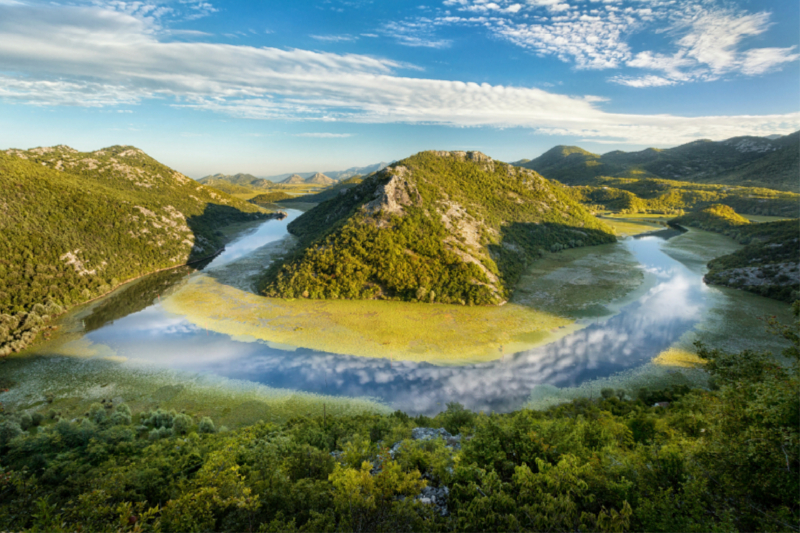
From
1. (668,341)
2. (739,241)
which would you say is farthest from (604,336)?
(739,241)

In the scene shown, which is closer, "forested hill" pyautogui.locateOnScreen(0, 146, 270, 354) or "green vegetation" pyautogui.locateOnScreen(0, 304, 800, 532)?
"green vegetation" pyautogui.locateOnScreen(0, 304, 800, 532)

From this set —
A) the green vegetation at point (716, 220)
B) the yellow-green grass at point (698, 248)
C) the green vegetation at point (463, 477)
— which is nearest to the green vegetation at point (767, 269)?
the yellow-green grass at point (698, 248)

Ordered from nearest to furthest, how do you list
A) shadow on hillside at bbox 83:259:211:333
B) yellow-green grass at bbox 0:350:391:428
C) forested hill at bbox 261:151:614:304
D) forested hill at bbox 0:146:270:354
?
yellow-green grass at bbox 0:350:391:428 → forested hill at bbox 0:146:270:354 → shadow on hillside at bbox 83:259:211:333 → forested hill at bbox 261:151:614:304

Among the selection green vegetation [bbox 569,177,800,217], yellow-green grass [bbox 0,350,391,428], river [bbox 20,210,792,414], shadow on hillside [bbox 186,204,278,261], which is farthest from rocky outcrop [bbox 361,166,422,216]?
green vegetation [bbox 569,177,800,217]

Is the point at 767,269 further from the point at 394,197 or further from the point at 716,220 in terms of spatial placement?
the point at 716,220

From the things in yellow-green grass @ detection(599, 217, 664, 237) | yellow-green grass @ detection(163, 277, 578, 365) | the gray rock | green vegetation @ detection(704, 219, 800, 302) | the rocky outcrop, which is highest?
the rocky outcrop

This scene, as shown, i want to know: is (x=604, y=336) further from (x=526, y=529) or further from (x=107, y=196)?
(x=107, y=196)

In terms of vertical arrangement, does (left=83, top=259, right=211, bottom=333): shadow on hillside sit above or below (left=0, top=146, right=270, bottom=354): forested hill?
below

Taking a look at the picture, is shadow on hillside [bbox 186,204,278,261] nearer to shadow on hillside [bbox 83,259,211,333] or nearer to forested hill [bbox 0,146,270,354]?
forested hill [bbox 0,146,270,354]
